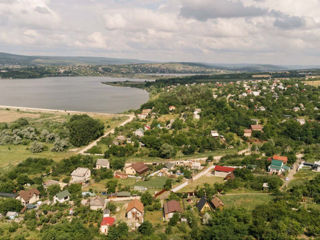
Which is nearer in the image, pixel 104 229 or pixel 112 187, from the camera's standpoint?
pixel 104 229

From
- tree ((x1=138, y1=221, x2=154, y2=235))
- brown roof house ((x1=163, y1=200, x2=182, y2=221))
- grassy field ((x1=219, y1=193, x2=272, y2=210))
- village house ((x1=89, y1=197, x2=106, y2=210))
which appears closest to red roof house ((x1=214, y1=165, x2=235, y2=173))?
grassy field ((x1=219, y1=193, x2=272, y2=210))

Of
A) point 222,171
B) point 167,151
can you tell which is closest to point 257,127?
point 222,171

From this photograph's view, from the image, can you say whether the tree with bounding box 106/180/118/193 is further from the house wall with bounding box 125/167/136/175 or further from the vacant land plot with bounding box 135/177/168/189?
the house wall with bounding box 125/167/136/175

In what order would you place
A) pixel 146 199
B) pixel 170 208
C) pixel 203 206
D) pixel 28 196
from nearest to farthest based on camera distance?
pixel 170 208, pixel 203 206, pixel 146 199, pixel 28 196

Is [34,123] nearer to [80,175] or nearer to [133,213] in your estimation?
[80,175]

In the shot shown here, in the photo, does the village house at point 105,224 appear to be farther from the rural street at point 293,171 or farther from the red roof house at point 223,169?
the rural street at point 293,171

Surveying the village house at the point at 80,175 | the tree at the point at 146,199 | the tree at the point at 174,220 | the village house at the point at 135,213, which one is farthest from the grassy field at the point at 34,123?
the tree at the point at 174,220
